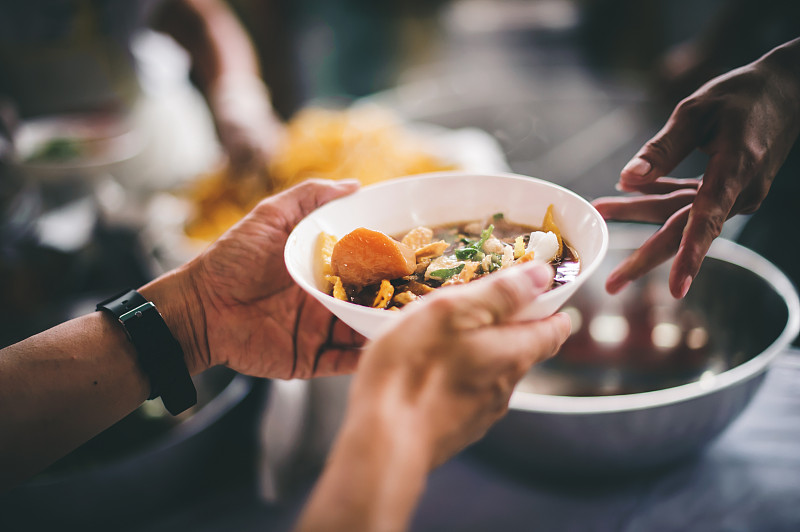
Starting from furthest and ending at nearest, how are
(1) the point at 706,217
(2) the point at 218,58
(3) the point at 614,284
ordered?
(2) the point at 218,58
(3) the point at 614,284
(1) the point at 706,217

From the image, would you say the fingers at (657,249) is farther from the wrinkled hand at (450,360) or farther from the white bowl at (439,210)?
the wrinkled hand at (450,360)

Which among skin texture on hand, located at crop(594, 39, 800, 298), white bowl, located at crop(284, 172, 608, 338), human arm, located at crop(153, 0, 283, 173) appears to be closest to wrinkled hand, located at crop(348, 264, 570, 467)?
white bowl, located at crop(284, 172, 608, 338)

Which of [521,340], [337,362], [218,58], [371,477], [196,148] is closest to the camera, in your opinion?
[371,477]

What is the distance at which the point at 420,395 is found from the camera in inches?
25.5

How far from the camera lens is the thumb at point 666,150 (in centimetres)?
93

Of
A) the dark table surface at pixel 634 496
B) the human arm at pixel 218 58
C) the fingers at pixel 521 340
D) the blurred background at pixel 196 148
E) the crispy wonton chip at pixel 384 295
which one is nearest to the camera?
the fingers at pixel 521 340

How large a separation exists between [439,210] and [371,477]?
0.69 m

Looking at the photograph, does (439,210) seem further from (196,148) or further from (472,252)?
(196,148)

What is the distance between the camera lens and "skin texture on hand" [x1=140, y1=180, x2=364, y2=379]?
1161 mm

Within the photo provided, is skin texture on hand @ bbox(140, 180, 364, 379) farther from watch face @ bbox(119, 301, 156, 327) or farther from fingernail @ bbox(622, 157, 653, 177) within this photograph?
fingernail @ bbox(622, 157, 653, 177)

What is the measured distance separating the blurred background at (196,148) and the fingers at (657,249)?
0.21 m

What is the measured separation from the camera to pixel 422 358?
648 mm

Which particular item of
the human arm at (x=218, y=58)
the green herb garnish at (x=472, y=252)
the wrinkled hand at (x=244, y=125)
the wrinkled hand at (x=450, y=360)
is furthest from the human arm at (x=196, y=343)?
the human arm at (x=218, y=58)

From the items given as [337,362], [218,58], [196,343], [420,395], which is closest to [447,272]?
[420,395]
